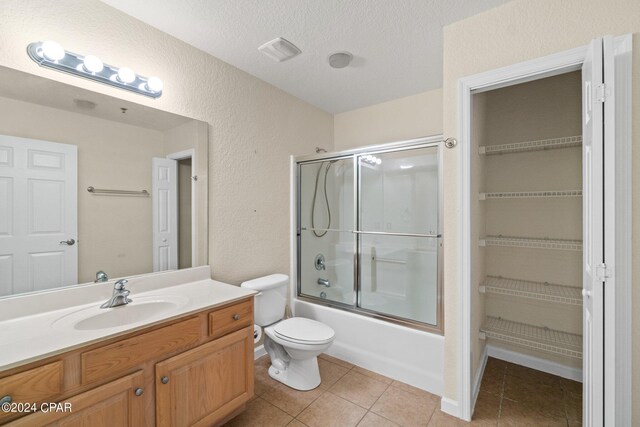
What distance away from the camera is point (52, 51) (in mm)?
1345

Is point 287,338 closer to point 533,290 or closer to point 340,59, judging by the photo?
point 533,290

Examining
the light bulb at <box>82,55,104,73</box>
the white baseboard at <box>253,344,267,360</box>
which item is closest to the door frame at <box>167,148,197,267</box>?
the light bulb at <box>82,55,104,73</box>

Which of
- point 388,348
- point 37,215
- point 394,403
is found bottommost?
point 394,403

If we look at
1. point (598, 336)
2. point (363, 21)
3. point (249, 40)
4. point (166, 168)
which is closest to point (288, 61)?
point (249, 40)

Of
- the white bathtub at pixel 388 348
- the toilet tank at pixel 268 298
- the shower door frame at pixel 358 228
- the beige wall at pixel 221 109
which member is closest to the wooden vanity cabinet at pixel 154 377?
the toilet tank at pixel 268 298

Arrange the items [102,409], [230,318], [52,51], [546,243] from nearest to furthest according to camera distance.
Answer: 1. [102,409]
2. [52,51]
3. [230,318]
4. [546,243]

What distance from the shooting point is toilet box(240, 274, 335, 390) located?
76.4 inches

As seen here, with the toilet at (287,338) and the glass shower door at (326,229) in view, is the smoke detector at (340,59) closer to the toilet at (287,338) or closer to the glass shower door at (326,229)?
the glass shower door at (326,229)

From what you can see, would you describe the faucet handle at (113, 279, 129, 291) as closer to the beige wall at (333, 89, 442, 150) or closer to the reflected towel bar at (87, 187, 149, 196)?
the reflected towel bar at (87, 187, 149, 196)

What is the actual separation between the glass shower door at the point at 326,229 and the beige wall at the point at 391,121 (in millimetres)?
668

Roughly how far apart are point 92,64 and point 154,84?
0.31 meters

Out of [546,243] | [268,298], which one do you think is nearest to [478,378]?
[546,243]

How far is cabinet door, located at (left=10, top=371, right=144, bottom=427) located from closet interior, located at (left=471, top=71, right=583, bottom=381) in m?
1.96

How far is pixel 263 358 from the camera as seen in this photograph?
2.43 meters
